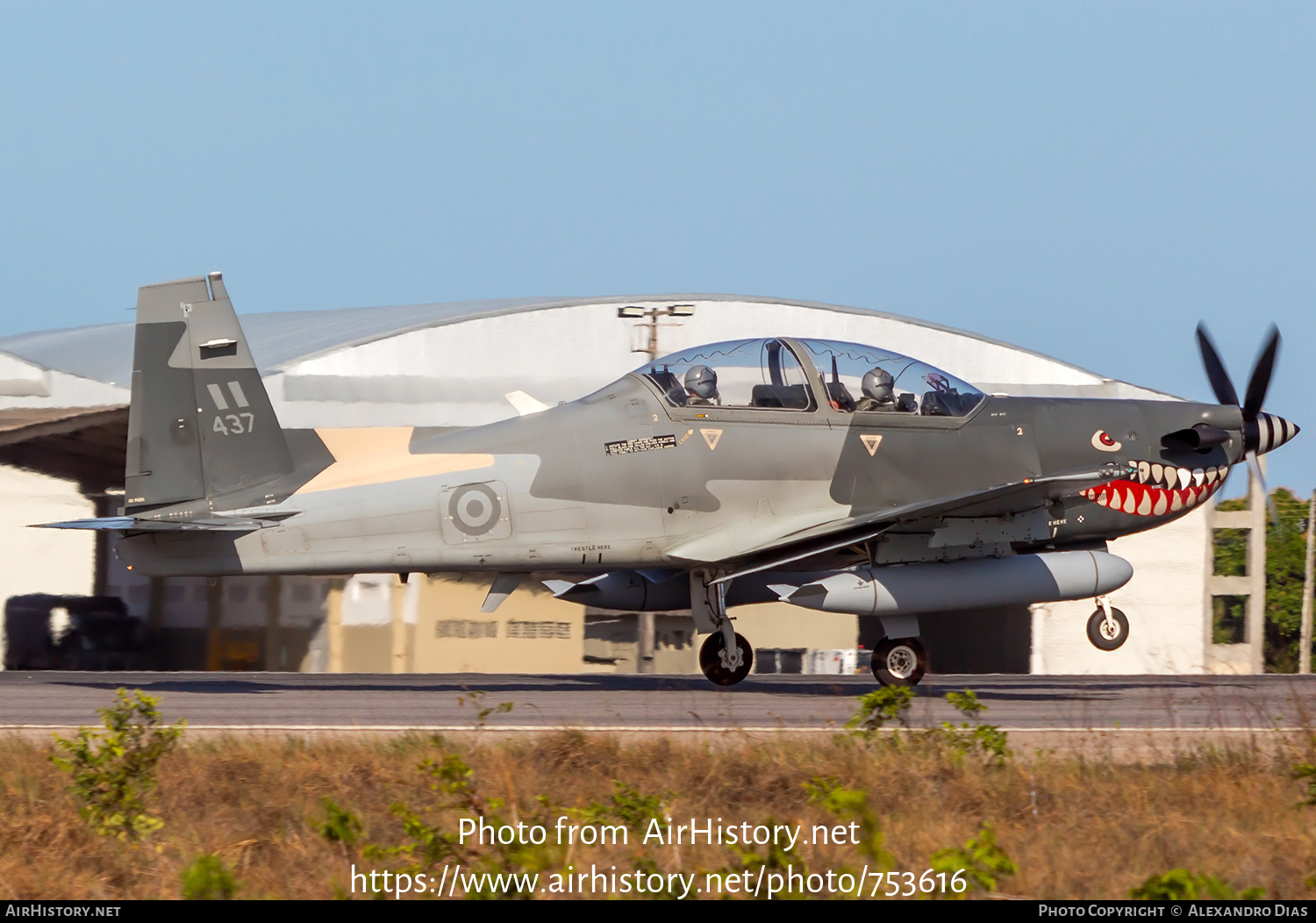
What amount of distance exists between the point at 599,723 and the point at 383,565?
3.33m

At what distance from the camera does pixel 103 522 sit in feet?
40.1

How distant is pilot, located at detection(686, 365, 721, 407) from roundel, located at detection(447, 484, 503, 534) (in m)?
2.26

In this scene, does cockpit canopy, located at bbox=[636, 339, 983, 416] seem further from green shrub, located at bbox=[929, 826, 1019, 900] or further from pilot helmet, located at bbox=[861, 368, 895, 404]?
green shrub, located at bbox=[929, 826, 1019, 900]

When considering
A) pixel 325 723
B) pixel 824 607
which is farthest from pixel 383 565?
pixel 824 607

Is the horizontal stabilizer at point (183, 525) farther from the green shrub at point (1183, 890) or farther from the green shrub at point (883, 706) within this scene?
the green shrub at point (1183, 890)

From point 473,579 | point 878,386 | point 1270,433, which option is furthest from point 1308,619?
point 878,386

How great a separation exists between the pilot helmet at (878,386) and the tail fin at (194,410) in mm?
6072

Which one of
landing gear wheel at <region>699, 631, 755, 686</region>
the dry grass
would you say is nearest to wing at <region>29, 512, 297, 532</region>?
the dry grass

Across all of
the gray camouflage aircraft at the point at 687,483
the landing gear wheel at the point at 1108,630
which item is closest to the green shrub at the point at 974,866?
the gray camouflage aircraft at the point at 687,483

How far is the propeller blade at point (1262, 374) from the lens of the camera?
48.3ft

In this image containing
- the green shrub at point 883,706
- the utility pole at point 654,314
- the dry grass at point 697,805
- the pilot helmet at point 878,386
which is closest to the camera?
the dry grass at point 697,805

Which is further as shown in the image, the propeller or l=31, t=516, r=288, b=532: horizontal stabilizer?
the propeller

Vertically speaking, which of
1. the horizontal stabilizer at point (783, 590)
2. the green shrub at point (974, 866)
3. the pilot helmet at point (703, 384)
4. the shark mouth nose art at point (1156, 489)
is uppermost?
the pilot helmet at point (703, 384)

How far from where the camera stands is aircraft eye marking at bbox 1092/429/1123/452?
14180mm
